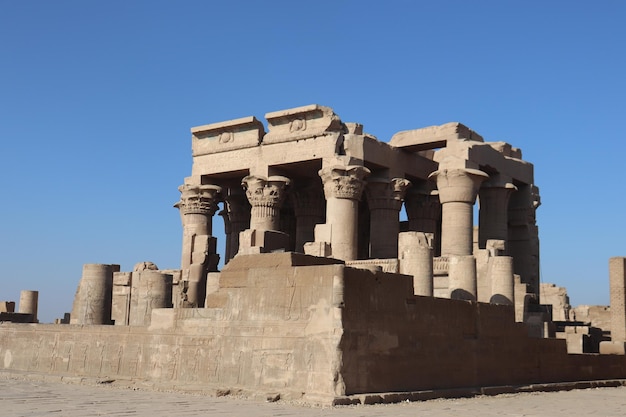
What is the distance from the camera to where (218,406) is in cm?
1061

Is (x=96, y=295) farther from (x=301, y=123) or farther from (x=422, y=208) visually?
(x=422, y=208)

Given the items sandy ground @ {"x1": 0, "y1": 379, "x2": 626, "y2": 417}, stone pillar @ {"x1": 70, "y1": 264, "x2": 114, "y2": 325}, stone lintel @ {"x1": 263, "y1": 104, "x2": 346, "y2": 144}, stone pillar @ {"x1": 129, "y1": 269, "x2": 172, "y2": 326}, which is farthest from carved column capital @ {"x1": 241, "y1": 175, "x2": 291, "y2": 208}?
sandy ground @ {"x1": 0, "y1": 379, "x2": 626, "y2": 417}

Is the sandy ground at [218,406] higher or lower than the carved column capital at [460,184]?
lower

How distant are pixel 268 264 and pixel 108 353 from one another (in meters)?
4.36

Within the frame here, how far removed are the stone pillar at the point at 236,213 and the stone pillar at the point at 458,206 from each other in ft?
30.3

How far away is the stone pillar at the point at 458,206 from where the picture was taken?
917 inches

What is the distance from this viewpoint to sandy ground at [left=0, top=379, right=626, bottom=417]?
9875 millimetres

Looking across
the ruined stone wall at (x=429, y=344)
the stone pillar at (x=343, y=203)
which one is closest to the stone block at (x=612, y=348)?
the ruined stone wall at (x=429, y=344)

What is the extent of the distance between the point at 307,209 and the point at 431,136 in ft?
18.9

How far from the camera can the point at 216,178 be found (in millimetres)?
27938

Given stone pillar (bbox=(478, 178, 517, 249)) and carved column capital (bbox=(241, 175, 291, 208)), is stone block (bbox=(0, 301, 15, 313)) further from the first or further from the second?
stone pillar (bbox=(478, 178, 517, 249))

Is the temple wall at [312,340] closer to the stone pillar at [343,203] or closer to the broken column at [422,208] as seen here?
the stone pillar at [343,203]

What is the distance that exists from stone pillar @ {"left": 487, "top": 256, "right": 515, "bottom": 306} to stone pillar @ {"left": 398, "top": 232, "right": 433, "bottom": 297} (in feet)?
6.23

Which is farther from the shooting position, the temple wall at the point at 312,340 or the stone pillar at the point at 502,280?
the stone pillar at the point at 502,280
